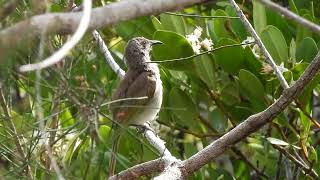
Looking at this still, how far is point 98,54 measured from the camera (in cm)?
359

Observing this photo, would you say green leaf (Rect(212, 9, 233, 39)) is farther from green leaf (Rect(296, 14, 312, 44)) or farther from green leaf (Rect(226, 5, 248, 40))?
green leaf (Rect(296, 14, 312, 44))

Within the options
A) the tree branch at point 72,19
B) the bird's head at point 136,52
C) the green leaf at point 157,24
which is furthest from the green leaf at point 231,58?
the tree branch at point 72,19

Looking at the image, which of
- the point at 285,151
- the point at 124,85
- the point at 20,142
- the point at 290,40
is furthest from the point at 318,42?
the point at 20,142

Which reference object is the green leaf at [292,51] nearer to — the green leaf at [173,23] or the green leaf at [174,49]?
the green leaf at [174,49]

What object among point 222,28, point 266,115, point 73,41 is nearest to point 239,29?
point 222,28

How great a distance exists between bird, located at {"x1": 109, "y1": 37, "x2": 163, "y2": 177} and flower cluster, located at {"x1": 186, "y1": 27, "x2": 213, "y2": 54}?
0.73ft

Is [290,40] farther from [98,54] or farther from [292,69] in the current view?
[98,54]

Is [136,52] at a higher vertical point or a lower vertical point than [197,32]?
lower

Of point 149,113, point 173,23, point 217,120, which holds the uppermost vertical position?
point 173,23

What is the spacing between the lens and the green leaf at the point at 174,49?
541 cm

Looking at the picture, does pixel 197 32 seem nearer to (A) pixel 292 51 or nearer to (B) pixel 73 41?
(A) pixel 292 51

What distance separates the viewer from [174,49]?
215 inches

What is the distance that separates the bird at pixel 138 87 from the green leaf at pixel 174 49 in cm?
5

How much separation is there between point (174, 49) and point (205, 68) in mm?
256
